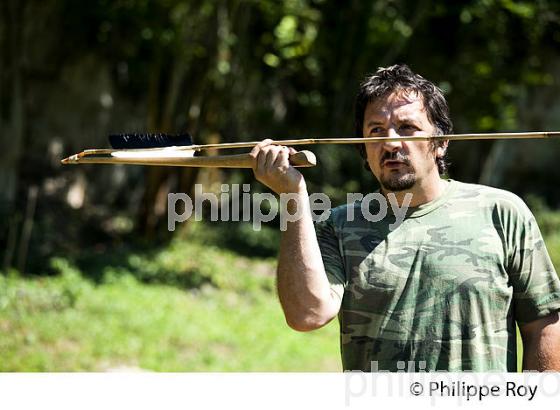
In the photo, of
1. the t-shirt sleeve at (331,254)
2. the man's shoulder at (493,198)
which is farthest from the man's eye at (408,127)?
the t-shirt sleeve at (331,254)

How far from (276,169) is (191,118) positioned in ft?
25.2

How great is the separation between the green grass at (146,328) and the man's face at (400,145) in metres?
4.13

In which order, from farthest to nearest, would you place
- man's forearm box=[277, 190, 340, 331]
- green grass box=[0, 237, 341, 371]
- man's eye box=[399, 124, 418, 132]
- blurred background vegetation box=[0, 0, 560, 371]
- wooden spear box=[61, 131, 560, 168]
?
blurred background vegetation box=[0, 0, 560, 371] < green grass box=[0, 237, 341, 371] < man's eye box=[399, 124, 418, 132] < wooden spear box=[61, 131, 560, 168] < man's forearm box=[277, 190, 340, 331]

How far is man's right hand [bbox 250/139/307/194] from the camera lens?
214cm

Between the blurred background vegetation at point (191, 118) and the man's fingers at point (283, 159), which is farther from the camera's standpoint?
the blurred background vegetation at point (191, 118)

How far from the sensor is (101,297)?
7.32 metres

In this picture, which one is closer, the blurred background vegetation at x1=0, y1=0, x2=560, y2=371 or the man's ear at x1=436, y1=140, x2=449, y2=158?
the man's ear at x1=436, y1=140, x2=449, y2=158

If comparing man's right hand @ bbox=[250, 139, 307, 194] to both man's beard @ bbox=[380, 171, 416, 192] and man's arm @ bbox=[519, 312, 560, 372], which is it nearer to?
man's beard @ bbox=[380, 171, 416, 192]

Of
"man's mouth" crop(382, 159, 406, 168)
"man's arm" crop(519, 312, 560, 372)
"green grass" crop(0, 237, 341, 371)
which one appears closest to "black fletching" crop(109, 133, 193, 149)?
"man's mouth" crop(382, 159, 406, 168)

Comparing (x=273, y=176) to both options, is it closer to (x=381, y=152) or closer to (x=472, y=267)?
(x=381, y=152)

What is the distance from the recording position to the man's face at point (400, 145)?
7.42 feet

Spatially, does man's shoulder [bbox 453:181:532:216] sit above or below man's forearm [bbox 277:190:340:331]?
above

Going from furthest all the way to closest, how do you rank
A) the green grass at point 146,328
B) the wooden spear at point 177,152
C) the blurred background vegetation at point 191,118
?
1. the blurred background vegetation at point 191,118
2. the green grass at point 146,328
3. the wooden spear at point 177,152

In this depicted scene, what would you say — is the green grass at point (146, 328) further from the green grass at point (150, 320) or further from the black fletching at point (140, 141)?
the black fletching at point (140, 141)
